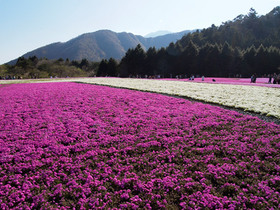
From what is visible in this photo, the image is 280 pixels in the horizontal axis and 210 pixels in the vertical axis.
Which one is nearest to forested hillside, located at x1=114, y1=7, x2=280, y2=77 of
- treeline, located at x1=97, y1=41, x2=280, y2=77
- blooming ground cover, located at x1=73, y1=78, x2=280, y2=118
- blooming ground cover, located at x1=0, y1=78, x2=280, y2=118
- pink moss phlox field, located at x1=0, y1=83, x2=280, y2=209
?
treeline, located at x1=97, y1=41, x2=280, y2=77

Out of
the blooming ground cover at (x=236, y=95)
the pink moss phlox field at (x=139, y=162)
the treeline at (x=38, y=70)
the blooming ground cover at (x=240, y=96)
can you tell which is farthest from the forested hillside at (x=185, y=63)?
the pink moss phlox field at (x=139, y=162)

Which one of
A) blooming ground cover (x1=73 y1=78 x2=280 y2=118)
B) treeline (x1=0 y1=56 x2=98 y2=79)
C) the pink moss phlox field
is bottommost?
the pink moss phlox field

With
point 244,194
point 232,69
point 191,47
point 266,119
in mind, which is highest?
point 191,47

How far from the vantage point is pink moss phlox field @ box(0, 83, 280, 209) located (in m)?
5.70

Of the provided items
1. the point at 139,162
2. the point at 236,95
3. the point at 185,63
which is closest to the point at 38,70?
the point at 185,63

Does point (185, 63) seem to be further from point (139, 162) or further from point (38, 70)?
point (139, 162)

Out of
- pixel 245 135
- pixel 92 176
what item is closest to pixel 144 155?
pixel 92 176

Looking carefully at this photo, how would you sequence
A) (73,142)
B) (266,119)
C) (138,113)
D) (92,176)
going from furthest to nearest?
(138,113), (266,119), (73,142), (92,176)

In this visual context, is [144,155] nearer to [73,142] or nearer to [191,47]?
[73,142]

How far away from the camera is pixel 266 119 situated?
12703mm

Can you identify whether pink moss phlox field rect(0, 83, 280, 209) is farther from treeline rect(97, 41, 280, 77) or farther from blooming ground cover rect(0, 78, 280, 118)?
treeline rect(97, 41, 280, 77)

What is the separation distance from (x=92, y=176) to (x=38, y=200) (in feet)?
5.85

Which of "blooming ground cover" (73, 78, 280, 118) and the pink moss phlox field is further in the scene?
"blooming ground cover" (73, 78, 280, 118)

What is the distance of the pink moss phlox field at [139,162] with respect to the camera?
5.70 metres
